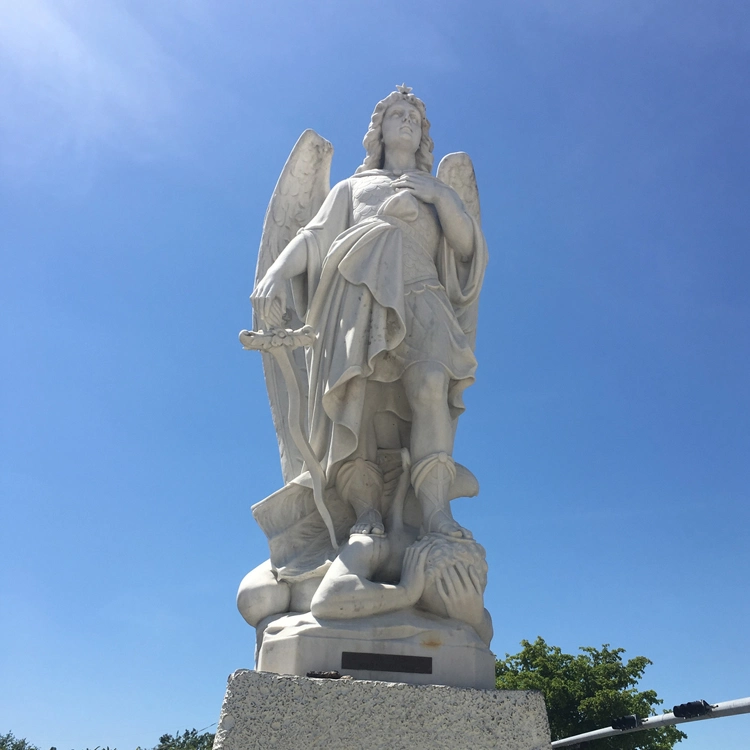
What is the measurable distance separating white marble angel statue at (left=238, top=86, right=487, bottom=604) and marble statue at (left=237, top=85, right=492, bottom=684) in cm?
1

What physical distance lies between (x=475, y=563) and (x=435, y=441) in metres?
0.93

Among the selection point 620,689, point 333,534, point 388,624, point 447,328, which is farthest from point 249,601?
point 620,689

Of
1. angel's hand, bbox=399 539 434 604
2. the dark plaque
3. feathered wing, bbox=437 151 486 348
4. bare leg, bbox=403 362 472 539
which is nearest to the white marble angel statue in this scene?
bare leg, bbox=403 362 472 539

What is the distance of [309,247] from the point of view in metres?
5.86

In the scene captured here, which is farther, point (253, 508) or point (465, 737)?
point (253, 508)

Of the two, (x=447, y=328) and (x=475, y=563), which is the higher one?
(x=447, y=328)

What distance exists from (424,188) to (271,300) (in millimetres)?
1617

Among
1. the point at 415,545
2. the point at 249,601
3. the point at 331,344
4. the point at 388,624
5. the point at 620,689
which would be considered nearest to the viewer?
the point at 388,624

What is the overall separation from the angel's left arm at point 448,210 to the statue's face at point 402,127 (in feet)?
1.71

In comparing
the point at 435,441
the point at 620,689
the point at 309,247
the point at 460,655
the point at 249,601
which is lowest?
the point at 460,655

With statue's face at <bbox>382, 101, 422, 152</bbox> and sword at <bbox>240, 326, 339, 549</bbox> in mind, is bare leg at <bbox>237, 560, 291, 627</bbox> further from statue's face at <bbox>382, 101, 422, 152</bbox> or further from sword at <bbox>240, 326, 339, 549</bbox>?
statue's face at <bbox>382, 101, 422, 152</bbox>

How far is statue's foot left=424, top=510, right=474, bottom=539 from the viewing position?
475cm

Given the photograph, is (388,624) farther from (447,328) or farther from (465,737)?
(447,328)

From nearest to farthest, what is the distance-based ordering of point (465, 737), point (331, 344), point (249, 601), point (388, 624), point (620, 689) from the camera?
point (465, 737) → point (388, 624) → point (249, 601) → point (331, 344) → point (620, 689)
